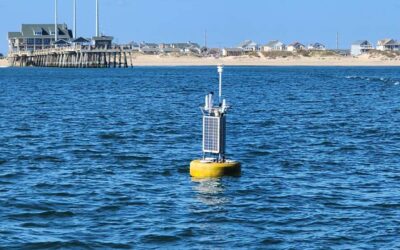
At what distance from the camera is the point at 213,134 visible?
29.0m

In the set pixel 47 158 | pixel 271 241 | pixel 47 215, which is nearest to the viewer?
pixel 271 241

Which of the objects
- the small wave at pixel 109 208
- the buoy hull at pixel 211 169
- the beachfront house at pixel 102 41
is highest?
the beachfront house at pixel 102 41

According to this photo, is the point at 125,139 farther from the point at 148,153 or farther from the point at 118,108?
the point at 118,108

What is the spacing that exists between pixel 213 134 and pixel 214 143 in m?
0.27

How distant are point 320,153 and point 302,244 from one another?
15.5 meters

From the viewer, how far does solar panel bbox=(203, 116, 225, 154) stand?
2861 cm

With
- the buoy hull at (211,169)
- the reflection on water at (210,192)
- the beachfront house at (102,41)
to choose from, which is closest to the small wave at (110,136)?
the buoy hull at (211,169)

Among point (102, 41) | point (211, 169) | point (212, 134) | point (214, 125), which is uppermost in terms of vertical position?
point (102, 41)

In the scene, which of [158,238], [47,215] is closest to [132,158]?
[47,215]

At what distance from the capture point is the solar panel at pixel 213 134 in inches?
1126

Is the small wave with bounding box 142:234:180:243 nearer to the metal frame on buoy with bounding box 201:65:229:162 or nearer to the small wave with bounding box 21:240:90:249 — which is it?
the small wave with bounding box 21:240:90:249

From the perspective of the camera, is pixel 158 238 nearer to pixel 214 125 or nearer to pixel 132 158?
pixel 214 125

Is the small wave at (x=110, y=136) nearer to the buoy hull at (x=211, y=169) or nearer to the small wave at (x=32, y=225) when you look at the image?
the buoy hull at (x=211, y=169)

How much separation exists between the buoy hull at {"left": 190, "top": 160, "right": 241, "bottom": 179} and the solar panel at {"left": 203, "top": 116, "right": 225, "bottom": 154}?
502 mm
